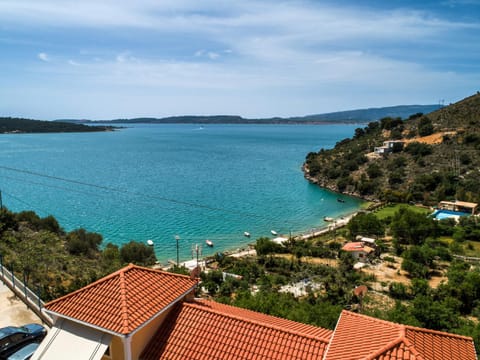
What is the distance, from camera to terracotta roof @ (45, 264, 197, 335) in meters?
6.59

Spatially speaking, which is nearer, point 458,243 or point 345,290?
point 345,290

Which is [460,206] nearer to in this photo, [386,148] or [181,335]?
[386,148]

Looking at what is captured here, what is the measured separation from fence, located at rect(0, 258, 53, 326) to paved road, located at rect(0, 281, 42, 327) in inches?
5.0

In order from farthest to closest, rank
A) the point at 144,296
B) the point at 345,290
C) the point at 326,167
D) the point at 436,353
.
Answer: the point at 326,167 → the point at 345,290 → the point at 144,296 → the point at 436,353

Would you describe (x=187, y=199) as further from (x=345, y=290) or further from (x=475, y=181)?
(x=475, y=181)

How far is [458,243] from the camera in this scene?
27875 mm

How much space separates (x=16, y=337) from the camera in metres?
9.15

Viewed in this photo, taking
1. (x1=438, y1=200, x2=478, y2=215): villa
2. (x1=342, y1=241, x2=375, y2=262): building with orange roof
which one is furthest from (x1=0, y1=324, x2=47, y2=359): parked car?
(x1=438, y1=200, x2=478, y2=215): villa

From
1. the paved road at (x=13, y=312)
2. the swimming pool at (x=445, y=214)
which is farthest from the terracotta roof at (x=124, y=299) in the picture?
the swimming pool at (x=445, y=214)

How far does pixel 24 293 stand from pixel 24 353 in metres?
4.78

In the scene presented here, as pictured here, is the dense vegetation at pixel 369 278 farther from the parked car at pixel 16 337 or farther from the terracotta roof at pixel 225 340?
the parked car at pixel 16 337

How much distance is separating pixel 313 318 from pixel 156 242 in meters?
22.0

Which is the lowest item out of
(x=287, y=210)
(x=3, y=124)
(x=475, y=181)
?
(x=287, y=210)

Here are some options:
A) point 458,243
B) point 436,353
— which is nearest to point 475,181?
point 458,243
